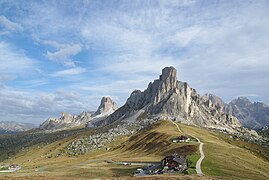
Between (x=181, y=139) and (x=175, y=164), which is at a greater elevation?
(x=181, y=139)

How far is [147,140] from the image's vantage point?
173625 mm

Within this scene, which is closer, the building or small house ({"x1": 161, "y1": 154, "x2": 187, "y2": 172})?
small house ({"x1": 161, "y1": 154, "x2": 187, "y2": 172})

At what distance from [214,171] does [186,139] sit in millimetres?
72683

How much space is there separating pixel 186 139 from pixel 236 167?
217 feet

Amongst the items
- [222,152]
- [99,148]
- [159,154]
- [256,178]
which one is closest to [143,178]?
[256,178]

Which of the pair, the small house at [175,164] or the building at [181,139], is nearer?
the small house at [175,164]

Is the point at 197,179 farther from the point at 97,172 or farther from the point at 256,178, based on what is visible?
the point at 97,172

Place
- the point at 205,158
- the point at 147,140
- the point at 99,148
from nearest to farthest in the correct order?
the point at 205,158
the point at 147,140
the point at 99,148

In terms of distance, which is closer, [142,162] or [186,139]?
[142,162]

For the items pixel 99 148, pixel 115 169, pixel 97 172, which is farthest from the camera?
pixel 99 148

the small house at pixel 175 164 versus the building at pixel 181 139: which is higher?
the building at pixel 181 139

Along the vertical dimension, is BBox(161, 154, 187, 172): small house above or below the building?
below

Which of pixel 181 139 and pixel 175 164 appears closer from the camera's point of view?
pixel 175 164

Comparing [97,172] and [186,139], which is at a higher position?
[186,139]
